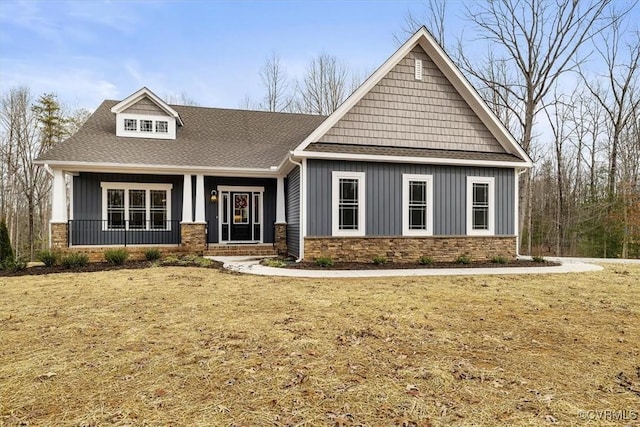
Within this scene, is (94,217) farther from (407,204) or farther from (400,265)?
(407,204)

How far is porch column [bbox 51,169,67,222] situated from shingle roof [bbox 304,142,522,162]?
7856mm

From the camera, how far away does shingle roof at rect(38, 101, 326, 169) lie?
488 inches

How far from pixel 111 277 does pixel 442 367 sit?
792cm

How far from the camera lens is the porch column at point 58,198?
1160 centimetres

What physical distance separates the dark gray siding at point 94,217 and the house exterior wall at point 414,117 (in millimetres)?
6884

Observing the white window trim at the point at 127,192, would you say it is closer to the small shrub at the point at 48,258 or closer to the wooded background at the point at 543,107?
the small shrub at the point at 48,258

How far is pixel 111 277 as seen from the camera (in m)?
8.78

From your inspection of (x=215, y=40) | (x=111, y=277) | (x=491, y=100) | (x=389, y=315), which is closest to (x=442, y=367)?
(x=389, y=315)

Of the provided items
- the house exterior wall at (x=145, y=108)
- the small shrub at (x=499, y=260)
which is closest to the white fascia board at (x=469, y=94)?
the small shrub at (x=499, y=260)

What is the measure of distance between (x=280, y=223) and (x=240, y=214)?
1822mm

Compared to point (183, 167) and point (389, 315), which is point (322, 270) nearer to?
point (389, 315)

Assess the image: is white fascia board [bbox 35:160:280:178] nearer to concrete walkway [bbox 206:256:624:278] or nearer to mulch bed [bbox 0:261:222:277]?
mulch bed [bbox 0:261:222:277]

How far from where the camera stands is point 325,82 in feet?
86.7

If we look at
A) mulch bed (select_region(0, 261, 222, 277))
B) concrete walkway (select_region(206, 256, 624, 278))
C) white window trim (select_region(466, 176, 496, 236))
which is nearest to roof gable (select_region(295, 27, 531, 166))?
white window trim (select_region(466, 176, 496, 236))
